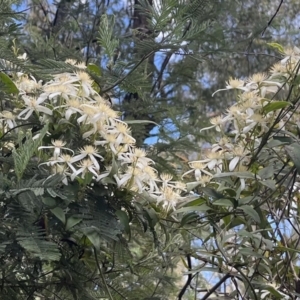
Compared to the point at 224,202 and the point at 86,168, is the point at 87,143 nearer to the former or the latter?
the point at 86,168

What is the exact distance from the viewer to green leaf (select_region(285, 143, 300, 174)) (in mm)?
808

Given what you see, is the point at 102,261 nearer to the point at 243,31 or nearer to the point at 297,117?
the point at 297,117

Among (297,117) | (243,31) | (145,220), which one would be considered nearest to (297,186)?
(297,117)

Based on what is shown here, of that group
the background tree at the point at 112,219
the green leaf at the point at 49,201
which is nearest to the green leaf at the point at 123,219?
the background tree at the point at 112,219

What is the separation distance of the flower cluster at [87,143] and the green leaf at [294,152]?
0.18 metres

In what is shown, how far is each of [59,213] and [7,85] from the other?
28cm

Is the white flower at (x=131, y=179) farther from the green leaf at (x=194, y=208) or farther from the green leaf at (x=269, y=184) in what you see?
the green leaf at (x=269, y=184)

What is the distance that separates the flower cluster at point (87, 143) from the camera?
0.83m

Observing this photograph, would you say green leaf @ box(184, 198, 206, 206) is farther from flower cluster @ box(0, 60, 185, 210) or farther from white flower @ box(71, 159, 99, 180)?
white flower @ box(71, 159, 99, 180)

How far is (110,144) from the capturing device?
2.81ft

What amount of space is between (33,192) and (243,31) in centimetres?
191

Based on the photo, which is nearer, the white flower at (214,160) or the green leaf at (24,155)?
the green leaf at (24,155)

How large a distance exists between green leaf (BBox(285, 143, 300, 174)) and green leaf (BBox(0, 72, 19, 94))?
0.45m

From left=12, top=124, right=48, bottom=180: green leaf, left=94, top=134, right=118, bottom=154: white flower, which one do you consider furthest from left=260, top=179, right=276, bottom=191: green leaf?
left=12, top=124, right=48, bottom=180: green leaf
